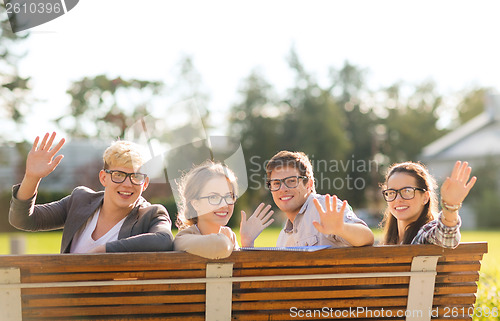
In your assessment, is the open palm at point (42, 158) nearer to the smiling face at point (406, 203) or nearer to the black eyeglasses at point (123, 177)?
the black eyeglasses at point (123, 177)

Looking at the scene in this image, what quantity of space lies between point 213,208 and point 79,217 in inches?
32.8

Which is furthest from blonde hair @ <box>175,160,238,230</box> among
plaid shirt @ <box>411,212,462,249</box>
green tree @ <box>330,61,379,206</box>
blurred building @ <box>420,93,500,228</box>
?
green tree @ <box>330,61,379,206</box>

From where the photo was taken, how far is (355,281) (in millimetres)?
2846

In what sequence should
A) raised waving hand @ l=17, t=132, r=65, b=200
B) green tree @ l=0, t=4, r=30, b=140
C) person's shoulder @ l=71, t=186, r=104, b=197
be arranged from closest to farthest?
raised waving hand @ l=17, t=132, r=65, b=200 < person's shoulder @ l=71, t=186, r=104, b=197 < green tree @ l=0, t=4, r=30, b=140

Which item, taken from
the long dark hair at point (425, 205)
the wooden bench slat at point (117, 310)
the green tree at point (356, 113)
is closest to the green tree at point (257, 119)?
the green tree at point (356, 113)

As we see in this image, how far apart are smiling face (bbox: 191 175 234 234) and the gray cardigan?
21 cm

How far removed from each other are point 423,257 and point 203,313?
3.75ft

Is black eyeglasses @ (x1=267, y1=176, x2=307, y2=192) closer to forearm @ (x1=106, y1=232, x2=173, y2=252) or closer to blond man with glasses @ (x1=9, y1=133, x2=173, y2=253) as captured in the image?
blond man with glasses @ (x1=9, y1=133, x2=173, y2=253)

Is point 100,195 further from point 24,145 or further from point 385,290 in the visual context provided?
point 24,145

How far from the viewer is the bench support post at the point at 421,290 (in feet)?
9.38

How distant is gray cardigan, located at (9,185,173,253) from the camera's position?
3.02 meters

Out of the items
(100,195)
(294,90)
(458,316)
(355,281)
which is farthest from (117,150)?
(294,90)

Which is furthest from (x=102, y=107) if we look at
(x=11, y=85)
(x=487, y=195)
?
(x=487, y=195)

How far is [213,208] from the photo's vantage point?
10.6 feet
